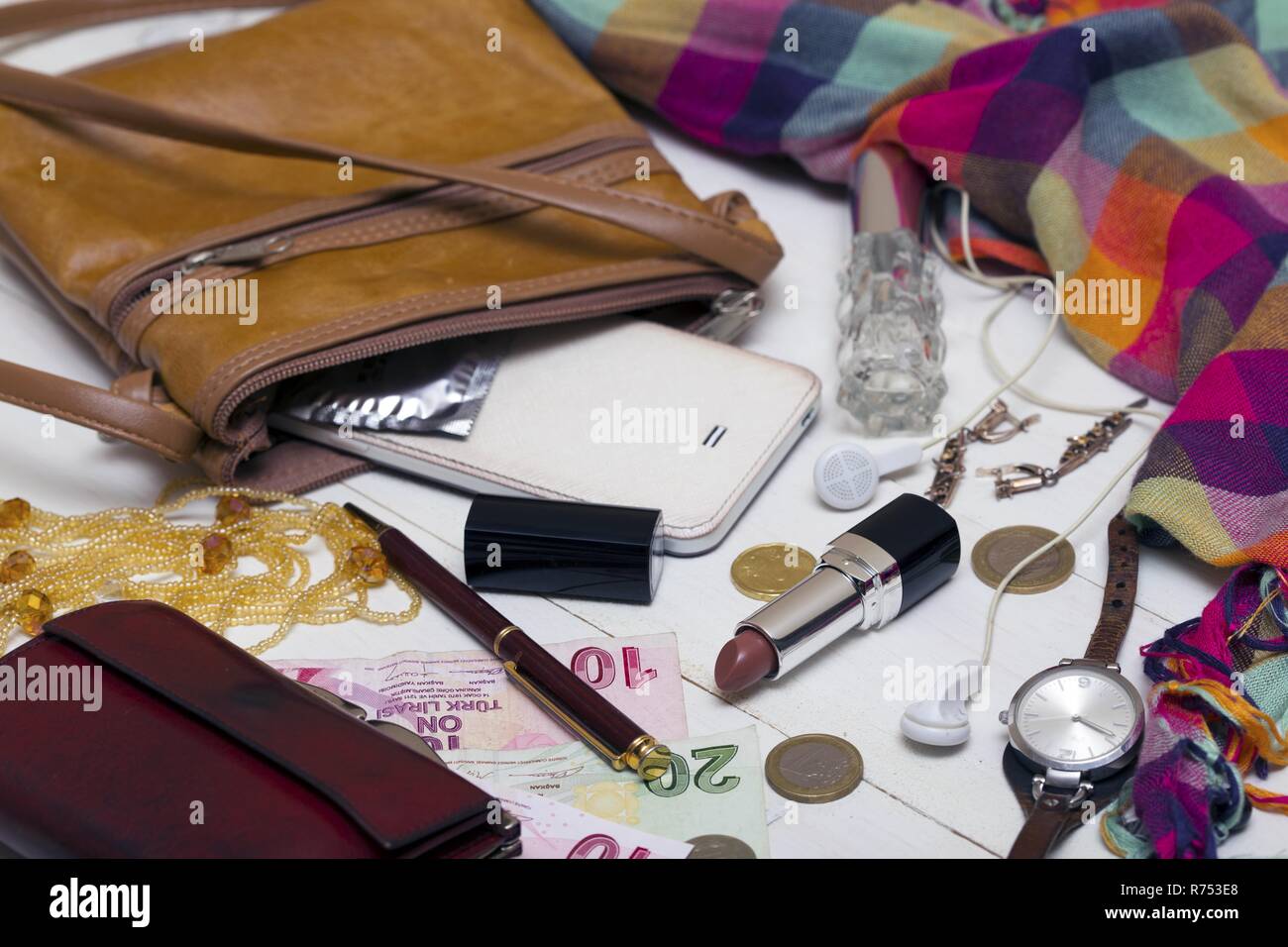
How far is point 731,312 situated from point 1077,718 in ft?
1.76

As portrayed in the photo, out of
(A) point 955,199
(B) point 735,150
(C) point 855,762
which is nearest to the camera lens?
(C) point 855,762

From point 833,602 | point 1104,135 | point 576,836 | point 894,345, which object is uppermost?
point 1104,135

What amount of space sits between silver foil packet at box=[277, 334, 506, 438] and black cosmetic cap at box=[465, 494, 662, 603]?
14cm

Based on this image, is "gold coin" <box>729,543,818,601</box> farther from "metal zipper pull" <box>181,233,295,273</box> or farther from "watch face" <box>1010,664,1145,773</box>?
"metal zipper pull" <box>181,233,295,273</box>

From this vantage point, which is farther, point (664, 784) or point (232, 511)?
point (232, 511)

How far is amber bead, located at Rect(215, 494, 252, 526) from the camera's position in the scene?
1107 millimetres

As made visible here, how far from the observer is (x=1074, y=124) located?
1.30 m

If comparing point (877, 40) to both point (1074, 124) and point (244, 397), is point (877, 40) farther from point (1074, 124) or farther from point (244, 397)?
point (244, 397)

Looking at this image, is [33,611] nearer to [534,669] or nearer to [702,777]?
[534,669]

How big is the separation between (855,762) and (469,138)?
0.72 metres

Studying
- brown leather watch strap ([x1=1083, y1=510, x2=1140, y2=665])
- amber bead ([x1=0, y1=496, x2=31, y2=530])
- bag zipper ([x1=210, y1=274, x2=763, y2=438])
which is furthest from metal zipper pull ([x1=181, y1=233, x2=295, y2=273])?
brown leather watch strap ([x1=1083, y1=510, x2=1140, y2=665])

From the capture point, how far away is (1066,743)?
33.2 inches

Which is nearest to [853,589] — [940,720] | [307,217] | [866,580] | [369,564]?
[866,580]
